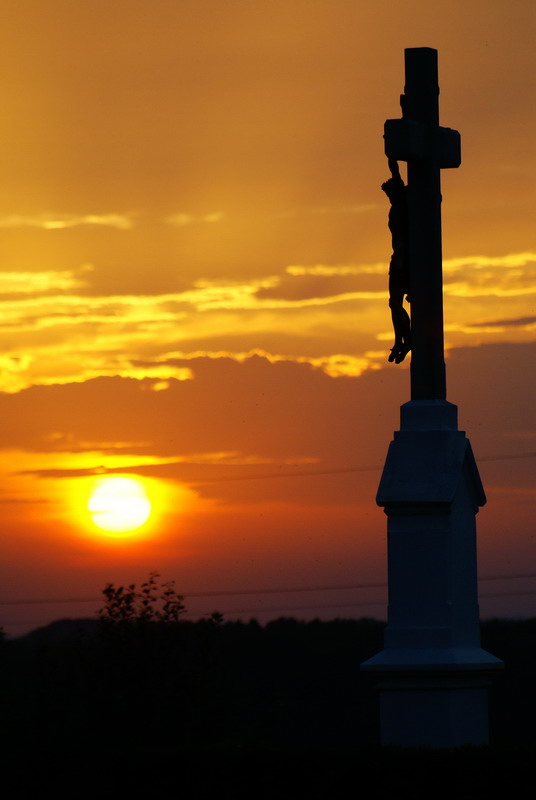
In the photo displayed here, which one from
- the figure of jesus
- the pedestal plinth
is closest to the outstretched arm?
the figure of jesus

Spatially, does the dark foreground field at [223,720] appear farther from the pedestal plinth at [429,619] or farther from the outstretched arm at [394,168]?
the outstretched arm at [394,168]

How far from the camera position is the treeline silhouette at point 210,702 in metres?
14.6

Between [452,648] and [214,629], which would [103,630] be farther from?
[452,648]

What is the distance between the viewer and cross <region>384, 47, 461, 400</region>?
1652cm

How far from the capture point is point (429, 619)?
15781mm

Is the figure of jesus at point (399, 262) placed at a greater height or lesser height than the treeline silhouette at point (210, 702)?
greater

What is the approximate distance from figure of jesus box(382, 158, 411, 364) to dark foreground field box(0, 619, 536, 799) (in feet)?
13.2

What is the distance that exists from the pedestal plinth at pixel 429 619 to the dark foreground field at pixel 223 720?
2.15ft

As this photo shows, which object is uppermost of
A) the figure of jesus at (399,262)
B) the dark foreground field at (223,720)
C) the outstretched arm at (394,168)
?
the outstretched arm at (394,168)

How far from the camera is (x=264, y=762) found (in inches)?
573

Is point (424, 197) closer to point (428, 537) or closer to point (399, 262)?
point (399, 262)

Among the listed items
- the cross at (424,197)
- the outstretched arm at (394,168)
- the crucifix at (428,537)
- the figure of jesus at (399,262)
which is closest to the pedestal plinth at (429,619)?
the crucifix at (428,537)

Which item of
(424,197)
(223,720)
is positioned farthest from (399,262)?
(223,720)

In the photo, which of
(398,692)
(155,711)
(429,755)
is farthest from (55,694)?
(429,755)
